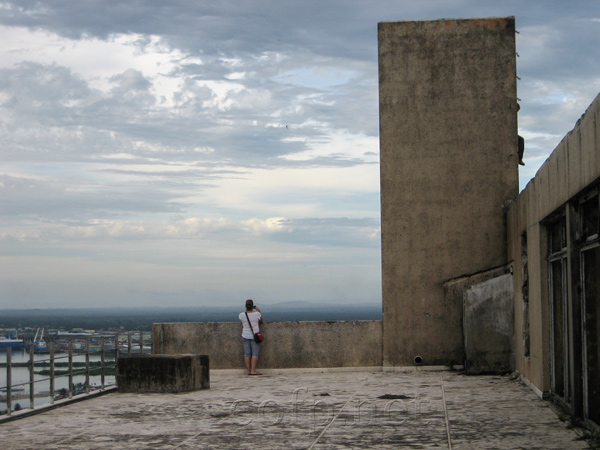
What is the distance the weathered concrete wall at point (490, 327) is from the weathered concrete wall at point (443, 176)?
84 cm

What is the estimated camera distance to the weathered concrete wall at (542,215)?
26.6 feet

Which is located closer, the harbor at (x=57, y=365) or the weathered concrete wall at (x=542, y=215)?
the weathered concrete wall at (x=542, y=215)

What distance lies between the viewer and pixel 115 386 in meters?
14.3

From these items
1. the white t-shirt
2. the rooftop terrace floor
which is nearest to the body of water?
the rooftop terrace floor

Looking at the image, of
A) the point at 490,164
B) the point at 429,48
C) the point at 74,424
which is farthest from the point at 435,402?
the point at 429,48

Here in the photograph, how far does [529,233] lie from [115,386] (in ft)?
24.1

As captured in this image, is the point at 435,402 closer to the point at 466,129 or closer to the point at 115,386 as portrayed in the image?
the point at 115,386

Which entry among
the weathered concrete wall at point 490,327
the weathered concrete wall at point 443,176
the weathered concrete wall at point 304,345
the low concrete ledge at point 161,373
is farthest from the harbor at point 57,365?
the weathered concrete wall at point 490,327

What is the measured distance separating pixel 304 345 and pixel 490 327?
3.82 metres

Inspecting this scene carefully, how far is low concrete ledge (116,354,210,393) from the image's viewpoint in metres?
13.7

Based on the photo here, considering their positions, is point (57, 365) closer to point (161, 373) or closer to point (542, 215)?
point (161, 373)

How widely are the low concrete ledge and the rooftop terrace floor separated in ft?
0.81

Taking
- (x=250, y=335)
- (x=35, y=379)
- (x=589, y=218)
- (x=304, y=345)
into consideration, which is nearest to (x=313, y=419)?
(x=35, y=379)

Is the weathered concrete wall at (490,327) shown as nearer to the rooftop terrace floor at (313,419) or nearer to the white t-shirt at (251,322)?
the rooftop terrace floor at (313,419)
